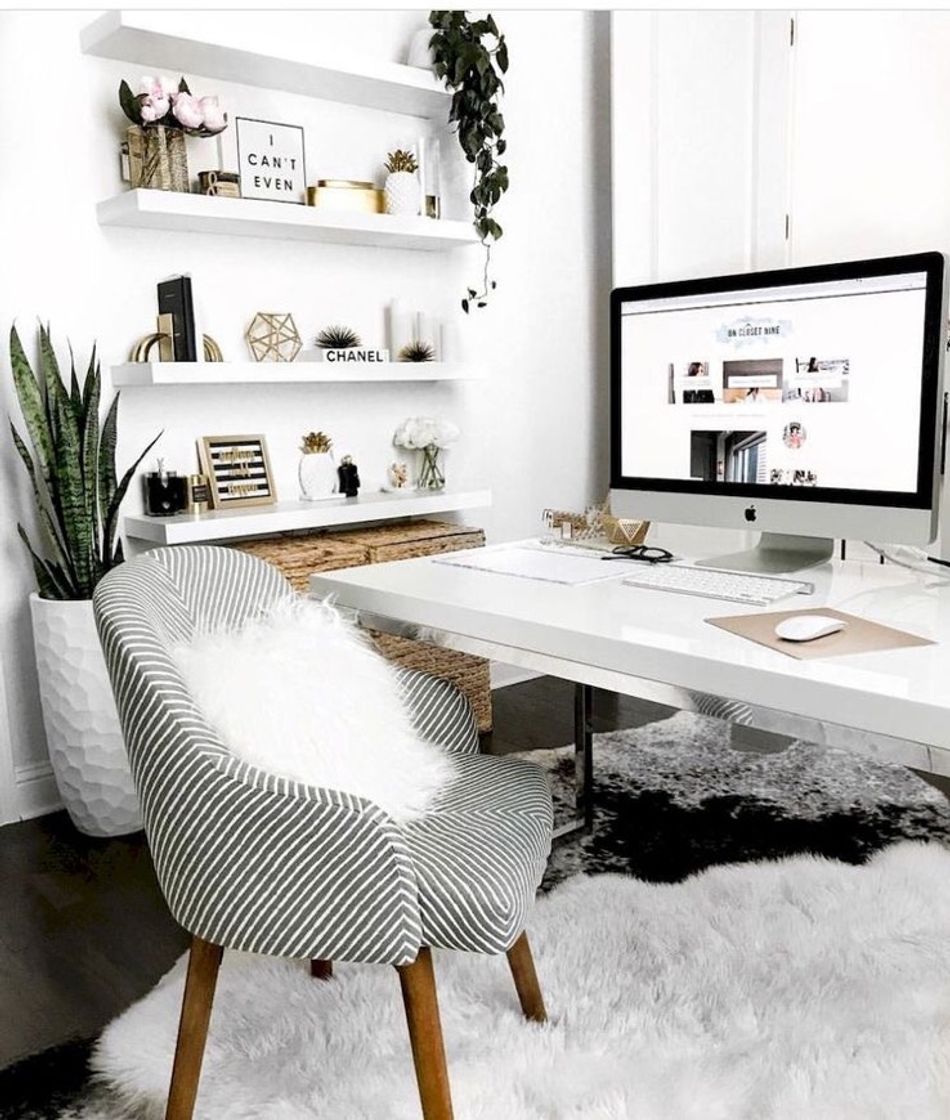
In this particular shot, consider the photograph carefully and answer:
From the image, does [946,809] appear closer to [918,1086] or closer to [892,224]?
[918,1086]

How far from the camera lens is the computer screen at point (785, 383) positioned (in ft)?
5.61

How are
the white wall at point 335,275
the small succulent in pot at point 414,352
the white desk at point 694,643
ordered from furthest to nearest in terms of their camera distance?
the small succulent in pot at point 414,352 < the white wall at point 335,275 < the white desk at point 694,643

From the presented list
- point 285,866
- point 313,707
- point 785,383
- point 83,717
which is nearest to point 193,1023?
point 285,866

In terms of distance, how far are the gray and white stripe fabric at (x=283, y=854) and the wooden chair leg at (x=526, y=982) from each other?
0.27m

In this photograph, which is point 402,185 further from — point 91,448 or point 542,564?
point 542,564

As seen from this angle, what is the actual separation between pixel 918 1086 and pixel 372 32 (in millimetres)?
3014

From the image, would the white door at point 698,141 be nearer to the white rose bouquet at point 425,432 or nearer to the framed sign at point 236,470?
the white rose bouquet at point 425,432

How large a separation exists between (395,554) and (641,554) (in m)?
1.08

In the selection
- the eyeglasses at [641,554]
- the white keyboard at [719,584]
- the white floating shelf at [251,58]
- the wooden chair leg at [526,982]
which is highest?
the white floating shelf at [251,58]

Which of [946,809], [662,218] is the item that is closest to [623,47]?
[662,218]

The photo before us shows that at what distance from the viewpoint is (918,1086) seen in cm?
147

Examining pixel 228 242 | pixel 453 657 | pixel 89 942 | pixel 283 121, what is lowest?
pixel 89 942

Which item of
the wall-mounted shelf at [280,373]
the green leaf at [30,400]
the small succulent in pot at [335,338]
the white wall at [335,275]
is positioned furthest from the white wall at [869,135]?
the green leaf at [30,400]

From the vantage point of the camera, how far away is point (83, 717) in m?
2.48
